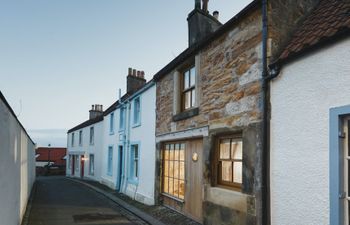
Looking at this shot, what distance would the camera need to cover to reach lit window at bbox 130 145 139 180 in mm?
14336

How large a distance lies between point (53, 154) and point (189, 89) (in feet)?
135

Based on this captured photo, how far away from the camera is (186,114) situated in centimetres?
924

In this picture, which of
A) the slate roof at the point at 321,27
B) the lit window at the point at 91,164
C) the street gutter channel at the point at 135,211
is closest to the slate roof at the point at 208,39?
the slate roof at the point at 321,27

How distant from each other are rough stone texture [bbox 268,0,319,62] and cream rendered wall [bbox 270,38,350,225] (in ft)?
2.37

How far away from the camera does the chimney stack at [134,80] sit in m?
17.9

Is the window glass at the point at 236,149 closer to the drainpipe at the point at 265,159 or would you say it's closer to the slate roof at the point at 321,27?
the drainpipe at the point at 265,159

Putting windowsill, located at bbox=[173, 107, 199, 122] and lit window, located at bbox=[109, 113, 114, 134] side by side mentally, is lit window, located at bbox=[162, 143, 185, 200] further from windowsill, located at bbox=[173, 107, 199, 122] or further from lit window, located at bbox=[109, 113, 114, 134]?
lit window, located at bbox=[109, 113, 114, 134]

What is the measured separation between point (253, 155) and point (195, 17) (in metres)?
5.62

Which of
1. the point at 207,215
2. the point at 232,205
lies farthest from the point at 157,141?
the point at 232,205

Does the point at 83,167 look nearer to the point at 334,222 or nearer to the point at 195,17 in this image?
the point at 195,17

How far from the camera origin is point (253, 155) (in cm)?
618

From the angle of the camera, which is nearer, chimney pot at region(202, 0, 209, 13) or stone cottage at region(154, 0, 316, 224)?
stone cottage at region(154, 0, 316, 224)

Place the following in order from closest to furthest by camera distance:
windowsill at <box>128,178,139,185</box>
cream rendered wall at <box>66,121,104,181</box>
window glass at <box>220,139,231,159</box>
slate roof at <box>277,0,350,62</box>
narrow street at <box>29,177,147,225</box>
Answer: slate roof at <box>277,0,350,62</box>
window glass at <box>220,139,231,159</box>
narrow street at <box>29,177,147,225</box>
windowsill at <box>128,178,139,185</box>
cream rendered wall at <box>66,121,104,181</box>

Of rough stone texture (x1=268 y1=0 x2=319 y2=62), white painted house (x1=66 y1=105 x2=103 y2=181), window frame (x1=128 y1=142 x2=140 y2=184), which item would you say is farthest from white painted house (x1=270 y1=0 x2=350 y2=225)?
white painted house (x1=66 y1=105 x2=103 y2=181)
